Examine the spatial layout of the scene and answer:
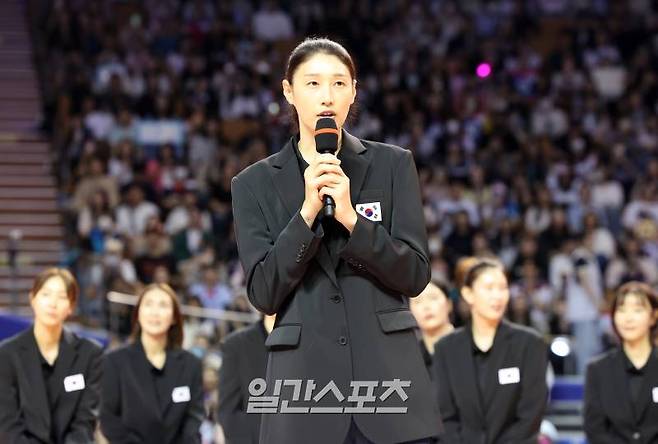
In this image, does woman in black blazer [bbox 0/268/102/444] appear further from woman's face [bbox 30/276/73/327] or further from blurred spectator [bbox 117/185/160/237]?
blurred spectator [bbox 117/185/160/237]

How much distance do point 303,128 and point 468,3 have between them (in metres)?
16.7

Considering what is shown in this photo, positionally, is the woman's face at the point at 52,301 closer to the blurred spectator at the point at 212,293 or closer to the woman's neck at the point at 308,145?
the woman's neck at the point at 308,145

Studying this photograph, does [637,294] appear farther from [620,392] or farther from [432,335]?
[432,335]

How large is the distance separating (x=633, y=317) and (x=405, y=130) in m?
10.6

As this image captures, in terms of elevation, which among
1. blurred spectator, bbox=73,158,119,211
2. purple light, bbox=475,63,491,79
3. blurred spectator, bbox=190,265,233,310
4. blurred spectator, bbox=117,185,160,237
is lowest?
blurred spectator, bbox=190,265,233,310

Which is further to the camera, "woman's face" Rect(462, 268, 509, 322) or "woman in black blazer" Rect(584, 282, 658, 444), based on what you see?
"woman in black blazer" Rect(584, 282, 658, 444)

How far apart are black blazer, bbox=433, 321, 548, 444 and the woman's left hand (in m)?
3.51

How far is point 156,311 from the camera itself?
6.61m

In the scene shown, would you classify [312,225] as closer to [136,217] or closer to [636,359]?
[636,359]

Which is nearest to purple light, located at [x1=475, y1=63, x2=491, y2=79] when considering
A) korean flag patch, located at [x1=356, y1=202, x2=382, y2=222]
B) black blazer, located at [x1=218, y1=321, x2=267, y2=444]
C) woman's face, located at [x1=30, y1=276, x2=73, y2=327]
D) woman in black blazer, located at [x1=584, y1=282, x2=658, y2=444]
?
woman in black blazer, located at [x1=584, y1=282, x2=658, y2=444]

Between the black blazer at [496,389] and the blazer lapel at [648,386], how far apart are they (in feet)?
1.87

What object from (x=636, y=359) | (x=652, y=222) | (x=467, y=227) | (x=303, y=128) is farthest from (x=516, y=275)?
(x=303, y=128)

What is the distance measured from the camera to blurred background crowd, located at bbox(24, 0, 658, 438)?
12.7m

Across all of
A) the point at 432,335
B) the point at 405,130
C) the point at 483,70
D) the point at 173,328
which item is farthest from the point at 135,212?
the point at 432,335
